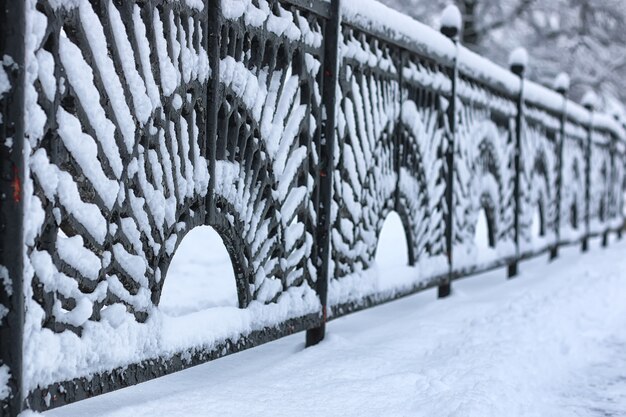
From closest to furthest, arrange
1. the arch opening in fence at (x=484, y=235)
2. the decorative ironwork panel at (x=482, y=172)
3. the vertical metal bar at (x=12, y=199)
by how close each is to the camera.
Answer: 1. the vertical metal bar at (x=12, y=199)
2. the decorative ironwork panel at (x=482, y=172)
3. the arch opening in fence at (x=484, y=235)

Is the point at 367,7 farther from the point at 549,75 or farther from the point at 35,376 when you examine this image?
the point at 549,75

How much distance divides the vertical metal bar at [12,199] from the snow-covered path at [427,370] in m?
0.59

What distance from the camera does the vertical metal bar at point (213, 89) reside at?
2.69 m

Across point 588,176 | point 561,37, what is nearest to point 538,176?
point 588,176

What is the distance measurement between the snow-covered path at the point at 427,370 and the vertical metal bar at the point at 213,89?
75cm

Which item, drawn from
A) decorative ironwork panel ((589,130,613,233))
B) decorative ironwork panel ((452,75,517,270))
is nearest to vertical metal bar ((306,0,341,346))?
decorative ironwork panel ((452,75,517,270))

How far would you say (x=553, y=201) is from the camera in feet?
27.9

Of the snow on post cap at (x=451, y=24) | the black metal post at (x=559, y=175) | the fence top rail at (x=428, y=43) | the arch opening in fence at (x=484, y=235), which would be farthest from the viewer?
the black metal post at (x=559, y=175)

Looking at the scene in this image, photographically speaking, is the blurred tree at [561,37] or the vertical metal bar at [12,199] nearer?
the vertical metal bar at [12,199]

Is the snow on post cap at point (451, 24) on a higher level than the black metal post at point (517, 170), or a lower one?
higher

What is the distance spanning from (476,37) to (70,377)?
17.0m

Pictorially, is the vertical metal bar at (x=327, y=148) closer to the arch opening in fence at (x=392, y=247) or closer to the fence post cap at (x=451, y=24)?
the fence post cap at (x=451, y=24)

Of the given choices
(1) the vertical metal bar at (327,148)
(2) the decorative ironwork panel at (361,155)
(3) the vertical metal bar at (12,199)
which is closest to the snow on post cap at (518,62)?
(2) the decorative ironwork panel at (361,155)

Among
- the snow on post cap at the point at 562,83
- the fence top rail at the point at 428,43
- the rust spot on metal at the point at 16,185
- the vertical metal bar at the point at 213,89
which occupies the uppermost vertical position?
the snow on post cap at the point at 562,83
